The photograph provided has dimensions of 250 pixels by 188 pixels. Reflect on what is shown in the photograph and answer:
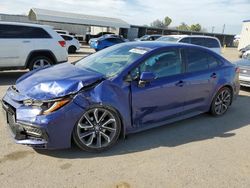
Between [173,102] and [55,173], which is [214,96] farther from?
[55,173]

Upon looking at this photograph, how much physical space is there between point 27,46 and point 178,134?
5.84 metres

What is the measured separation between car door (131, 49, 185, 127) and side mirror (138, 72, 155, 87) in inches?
2.6

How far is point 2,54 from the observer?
787cm

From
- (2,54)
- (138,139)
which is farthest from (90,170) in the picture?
(2,54)

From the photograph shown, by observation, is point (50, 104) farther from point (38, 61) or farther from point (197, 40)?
point (197, 40)

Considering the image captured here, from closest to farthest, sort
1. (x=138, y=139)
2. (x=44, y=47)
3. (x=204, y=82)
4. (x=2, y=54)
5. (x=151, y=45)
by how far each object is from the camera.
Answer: (x=138, y=139) < (x=151, y=45) < (x=204, y=82) < (x=2, y=54) < (x=44, y=47)

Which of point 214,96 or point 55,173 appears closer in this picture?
point 55,173

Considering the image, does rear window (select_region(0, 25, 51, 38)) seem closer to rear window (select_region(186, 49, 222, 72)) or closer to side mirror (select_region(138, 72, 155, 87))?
rear window (select_region(186, 49, 222, 72))

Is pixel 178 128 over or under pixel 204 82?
under

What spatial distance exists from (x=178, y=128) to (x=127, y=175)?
184 cm

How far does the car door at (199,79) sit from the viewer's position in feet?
15.4

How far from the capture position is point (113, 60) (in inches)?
173

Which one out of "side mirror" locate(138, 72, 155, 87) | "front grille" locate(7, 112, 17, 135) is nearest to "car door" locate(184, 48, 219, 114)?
"side mirror" locate(138, 72, 155, 87)

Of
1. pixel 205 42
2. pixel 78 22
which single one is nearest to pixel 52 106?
pixel 205 42
